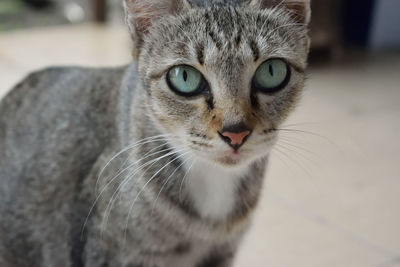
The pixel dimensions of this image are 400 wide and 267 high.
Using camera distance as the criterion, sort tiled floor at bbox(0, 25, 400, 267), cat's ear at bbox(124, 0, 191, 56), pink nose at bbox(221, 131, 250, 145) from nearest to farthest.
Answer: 1. pink nose at bbox(221, 131, 250, 145)
2. cat's ear at bbox(124, 0, 191, 56)
3. tiled floor at bbox(0, 25, 400, 267)

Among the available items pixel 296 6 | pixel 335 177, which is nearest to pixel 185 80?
pixel 296 6

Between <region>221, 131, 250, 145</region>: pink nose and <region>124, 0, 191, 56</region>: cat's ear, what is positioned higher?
<region>124, 0, 191, 56</region>: cat's ear

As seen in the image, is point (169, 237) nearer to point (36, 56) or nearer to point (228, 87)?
point (228, 87)

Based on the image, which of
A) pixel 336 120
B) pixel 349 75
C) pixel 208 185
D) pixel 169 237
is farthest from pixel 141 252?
pixel 349 75

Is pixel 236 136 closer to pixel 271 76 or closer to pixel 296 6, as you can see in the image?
pixel 271 76

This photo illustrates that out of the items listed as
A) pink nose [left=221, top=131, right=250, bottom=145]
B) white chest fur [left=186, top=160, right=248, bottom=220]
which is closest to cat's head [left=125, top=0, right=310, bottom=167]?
pink nose [left=221, top=131, right=250, bottom=145]

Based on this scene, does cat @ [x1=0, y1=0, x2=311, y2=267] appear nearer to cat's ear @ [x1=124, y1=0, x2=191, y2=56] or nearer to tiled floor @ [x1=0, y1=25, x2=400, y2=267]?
cat's ear @ [x1=124, y1=0, x2=191, y2=56]

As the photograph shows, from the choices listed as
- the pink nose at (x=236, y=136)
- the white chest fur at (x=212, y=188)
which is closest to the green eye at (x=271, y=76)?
the pink nose at (x=236, y=136)
